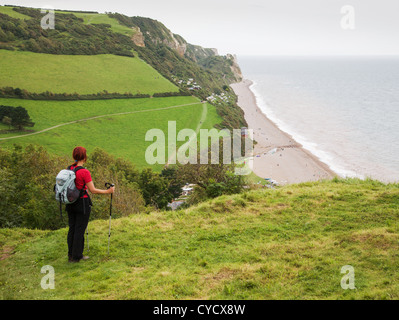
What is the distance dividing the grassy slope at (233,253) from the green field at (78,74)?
72.6 meters

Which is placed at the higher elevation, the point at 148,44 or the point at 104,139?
the point at 148,44

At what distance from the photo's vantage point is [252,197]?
44.6 feet

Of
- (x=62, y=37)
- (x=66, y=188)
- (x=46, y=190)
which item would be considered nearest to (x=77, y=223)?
(x=66, y=188)

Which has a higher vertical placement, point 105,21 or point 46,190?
point 105,21

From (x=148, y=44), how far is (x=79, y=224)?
509 ft

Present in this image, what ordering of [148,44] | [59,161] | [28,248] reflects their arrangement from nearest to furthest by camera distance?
[28,248] → [59,161] → [148,44]

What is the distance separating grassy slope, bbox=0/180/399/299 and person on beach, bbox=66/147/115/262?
422mm

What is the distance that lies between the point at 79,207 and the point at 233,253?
4.39m

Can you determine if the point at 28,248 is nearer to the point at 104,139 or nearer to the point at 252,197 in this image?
the point at 252,197

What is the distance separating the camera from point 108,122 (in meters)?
70.9

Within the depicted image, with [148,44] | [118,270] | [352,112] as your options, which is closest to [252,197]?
[118,270]

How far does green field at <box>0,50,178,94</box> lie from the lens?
74.9m

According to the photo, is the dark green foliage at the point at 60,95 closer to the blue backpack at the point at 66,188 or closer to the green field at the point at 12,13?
the green field at the point at 12,13

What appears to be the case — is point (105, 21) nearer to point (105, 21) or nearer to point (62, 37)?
point (105, 21)
